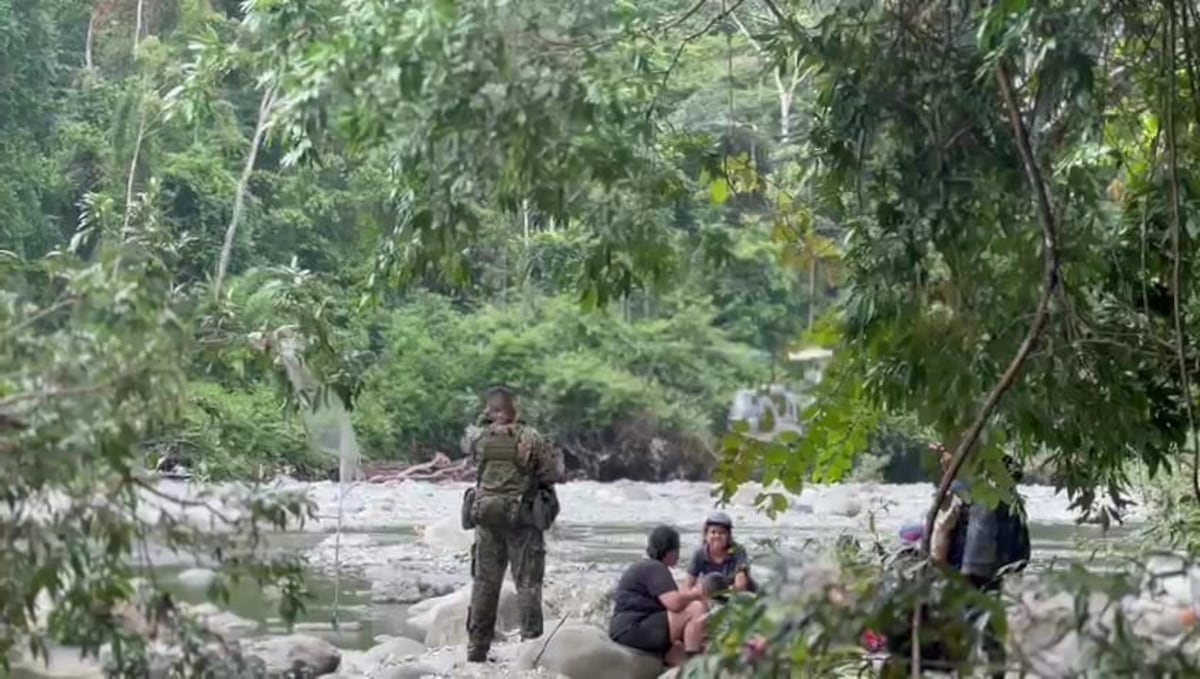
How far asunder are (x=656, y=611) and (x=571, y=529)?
30.2 ft

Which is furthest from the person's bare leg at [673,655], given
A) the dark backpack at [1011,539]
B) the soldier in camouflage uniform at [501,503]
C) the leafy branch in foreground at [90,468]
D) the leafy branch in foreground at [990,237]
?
the leafy branch in foreground at [90,468]

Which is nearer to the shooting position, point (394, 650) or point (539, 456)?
point (539, 456)

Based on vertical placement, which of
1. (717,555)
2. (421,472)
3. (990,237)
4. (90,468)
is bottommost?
(421,472)

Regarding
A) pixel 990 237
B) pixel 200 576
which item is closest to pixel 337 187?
pixel 990 237

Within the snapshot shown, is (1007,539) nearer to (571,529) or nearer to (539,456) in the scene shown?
(539,456)

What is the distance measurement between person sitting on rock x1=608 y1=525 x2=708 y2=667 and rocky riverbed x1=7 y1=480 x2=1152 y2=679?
10cm

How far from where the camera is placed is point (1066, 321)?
4.43m

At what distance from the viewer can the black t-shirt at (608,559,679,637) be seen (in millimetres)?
6945

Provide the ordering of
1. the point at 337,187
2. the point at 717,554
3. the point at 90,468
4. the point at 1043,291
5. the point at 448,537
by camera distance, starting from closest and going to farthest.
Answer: the point at 90,468, the point at 1043,291, the point at 717,554, the point at 337,187, the point at 448,537

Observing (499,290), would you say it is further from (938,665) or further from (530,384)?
(938,665)

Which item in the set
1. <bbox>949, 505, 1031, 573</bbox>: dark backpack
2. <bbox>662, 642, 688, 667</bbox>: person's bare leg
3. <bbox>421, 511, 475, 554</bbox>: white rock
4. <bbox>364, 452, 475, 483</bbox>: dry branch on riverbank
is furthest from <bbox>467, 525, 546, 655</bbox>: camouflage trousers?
<bbox>364, 452, 475, 483</bbox>: dry branch on riverbank

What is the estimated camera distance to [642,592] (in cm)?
698

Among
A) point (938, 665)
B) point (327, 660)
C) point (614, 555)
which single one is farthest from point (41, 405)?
point (614, 555)

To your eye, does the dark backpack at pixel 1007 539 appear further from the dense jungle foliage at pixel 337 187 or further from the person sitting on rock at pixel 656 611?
the person sitting on rock at pixel 656 611
